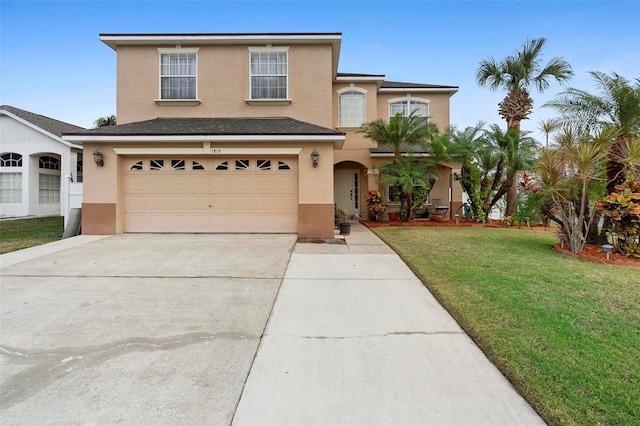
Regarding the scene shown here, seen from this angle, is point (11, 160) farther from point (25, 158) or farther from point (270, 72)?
point (270, 72)

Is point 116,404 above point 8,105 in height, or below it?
Answer: below

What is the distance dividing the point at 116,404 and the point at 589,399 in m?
3.67

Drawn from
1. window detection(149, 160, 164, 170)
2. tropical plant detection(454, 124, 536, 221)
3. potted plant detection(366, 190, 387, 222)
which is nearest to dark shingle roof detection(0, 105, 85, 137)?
window detection(149, 160, 164, 170)

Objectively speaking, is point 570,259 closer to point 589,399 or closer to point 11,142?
point 589,399

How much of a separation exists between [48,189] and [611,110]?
2559 cm

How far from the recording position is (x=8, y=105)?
62.3 ft

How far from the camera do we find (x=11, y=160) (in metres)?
18.1

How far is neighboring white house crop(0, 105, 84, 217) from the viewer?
17.8 metres

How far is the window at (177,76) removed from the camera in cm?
1316

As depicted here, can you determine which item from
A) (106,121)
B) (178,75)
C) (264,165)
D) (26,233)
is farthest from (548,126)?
(106,121)

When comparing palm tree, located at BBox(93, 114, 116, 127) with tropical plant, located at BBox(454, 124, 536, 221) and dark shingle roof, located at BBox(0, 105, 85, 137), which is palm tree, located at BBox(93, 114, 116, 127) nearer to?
dark shingle roof, located at BBox(0, 105, 85, 137)

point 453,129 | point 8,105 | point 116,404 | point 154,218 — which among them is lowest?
point 116,404

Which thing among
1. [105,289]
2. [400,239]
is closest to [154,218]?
[105,289]

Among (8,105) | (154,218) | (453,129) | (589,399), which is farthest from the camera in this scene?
(8,105)
